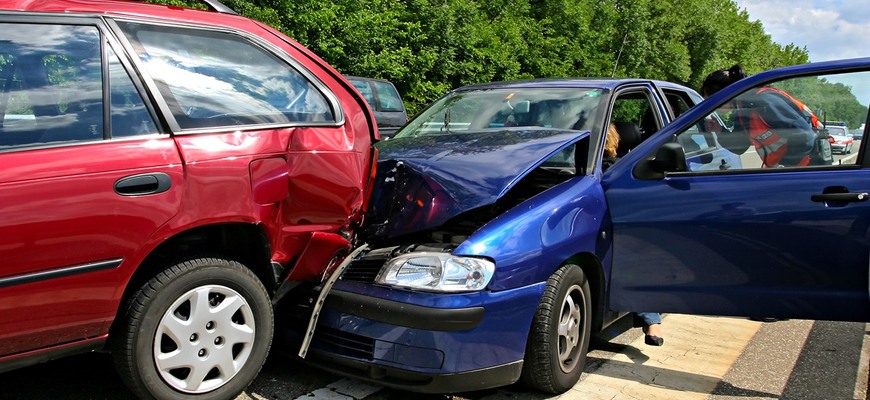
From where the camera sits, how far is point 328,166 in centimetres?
343

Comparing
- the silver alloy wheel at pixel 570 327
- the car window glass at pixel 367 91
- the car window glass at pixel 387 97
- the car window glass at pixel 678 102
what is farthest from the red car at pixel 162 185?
the car window glass at pixel 387 97

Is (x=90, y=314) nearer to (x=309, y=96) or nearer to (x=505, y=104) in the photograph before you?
(x=309, y=96)

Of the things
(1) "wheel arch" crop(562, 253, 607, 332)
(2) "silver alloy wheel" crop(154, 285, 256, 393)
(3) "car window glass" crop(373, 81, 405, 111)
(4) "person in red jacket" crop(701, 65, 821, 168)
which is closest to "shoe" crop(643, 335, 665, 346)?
(1) "wheel arch" crop(562, 253, 607, 332)

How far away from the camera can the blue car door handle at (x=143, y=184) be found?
109 inches

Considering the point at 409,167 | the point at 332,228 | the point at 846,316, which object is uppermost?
the point at 409,167

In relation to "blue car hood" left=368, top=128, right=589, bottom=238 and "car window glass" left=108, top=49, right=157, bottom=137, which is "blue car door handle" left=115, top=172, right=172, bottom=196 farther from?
"blue car hood" left=368, top=128, right=589, bottom=238

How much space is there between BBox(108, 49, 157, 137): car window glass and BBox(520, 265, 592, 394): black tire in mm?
1933

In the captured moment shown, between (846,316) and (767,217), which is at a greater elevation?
(767,217)

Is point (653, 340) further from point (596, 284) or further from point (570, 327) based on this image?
point (570, 327)

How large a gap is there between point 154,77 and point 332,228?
3.47 feet

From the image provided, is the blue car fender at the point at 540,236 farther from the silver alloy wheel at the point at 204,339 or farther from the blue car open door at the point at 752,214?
the silver alloy wheel at the point at 204,339

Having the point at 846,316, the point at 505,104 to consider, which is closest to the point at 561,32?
the point at 505,104

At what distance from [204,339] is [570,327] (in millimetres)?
1785

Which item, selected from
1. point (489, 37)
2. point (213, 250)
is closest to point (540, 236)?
point (213, 250)
